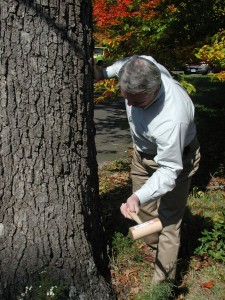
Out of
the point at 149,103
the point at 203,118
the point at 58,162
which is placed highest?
the point at 149,103

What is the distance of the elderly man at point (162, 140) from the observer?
2986 mm

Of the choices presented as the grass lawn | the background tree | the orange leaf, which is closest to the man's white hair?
the grass lawn

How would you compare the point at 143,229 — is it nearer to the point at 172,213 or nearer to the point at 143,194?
the point at 143,194

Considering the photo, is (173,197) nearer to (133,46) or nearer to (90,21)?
(90,21)

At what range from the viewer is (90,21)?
10.1 ft

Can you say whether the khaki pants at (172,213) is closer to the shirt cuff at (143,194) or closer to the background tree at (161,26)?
the shirt cuff at (143,194)

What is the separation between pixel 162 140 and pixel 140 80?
45 centimetres

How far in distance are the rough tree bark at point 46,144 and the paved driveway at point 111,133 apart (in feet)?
14.4

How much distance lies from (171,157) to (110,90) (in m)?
2.50

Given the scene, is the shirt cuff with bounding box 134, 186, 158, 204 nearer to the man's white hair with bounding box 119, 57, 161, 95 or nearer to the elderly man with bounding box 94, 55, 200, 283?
the elderly man with bounding box 94, 55, 200, 283

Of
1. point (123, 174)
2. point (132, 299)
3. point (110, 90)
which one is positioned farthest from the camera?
point (123, 174)

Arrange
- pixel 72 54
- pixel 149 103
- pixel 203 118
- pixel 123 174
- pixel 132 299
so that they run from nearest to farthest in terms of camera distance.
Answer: pixel 72 54
pixel 149 103
pixel 132 299
pixel 123 174
pixel 203 118

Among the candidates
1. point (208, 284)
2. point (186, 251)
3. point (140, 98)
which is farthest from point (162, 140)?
point (186, 251)

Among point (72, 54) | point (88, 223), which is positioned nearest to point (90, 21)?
point (72, 54)
